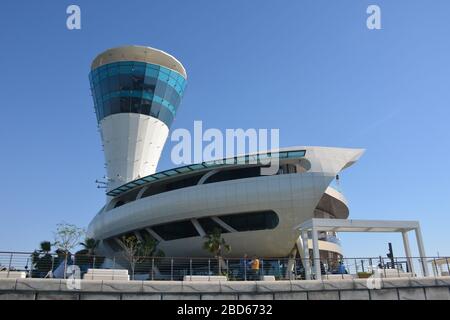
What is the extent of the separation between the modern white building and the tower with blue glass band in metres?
0.14

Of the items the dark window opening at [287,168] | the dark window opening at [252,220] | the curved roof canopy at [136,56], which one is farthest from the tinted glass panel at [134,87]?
the dark window opening at [287,168]

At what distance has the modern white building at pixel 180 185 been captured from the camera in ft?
115

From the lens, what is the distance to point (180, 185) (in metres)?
43.0

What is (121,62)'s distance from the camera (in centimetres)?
5381

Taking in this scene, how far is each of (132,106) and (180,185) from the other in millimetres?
17153

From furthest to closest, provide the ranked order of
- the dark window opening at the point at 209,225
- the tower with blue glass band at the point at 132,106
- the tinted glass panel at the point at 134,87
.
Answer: the tinted glass panel at the point at 134,87 → the tower with blue glass band at the point at 132,106 → the dark window opening at the point at 209,225

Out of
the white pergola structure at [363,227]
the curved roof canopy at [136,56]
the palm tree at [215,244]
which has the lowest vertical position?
the white pergola structure at [363,227]

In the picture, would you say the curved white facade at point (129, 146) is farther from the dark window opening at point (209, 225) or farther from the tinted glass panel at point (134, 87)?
the dark window opening at point (209, 225)

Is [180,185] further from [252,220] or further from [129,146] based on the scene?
[129,146]

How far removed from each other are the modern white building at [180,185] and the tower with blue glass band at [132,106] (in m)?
0.14

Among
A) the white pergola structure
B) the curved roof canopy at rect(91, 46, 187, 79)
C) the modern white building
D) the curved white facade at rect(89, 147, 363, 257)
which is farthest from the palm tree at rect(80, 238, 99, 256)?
the white pergola structure

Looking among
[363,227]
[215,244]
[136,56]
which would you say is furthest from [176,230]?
[136,56]

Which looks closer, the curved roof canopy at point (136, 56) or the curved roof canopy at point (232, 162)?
the curved roof canopy at point (232, 162)

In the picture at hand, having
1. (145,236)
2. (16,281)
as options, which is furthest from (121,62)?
(16,281)
